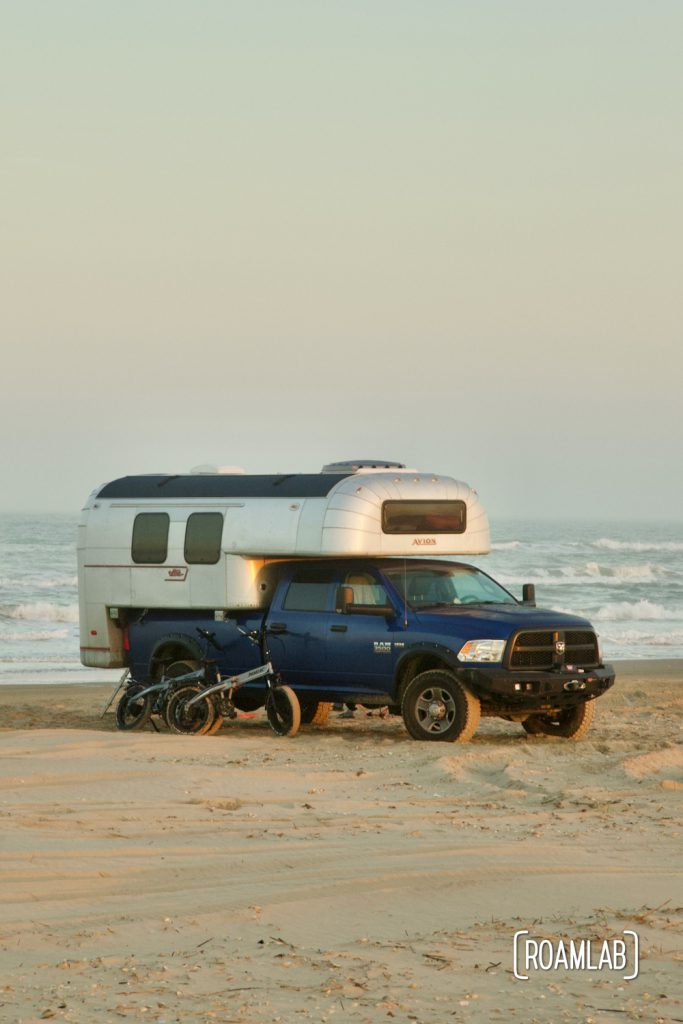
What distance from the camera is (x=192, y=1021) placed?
575cm

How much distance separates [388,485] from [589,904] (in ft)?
26.8

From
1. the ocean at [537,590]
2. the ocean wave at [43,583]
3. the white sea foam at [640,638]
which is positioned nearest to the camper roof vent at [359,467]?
the ocean at [537,590]

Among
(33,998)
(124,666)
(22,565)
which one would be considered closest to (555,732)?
(124,666)

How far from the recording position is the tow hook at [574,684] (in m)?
14.6

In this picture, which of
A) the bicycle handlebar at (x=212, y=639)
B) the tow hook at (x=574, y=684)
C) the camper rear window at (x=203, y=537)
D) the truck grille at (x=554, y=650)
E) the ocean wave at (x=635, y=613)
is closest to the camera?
the truck grille at (x=554, y=650)

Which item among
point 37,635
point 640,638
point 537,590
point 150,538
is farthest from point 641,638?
point 150,538

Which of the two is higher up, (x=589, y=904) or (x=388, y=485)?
(x=388, y=485)

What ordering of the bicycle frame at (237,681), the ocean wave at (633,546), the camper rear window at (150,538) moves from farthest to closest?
the ocean wave at (633,546), the camper rear window at (150,538), the bicycle frame at (237,681)

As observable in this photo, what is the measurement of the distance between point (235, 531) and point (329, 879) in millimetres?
7973

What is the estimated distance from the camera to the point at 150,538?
16.4 meters

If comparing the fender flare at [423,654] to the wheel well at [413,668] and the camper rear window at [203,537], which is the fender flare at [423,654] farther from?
the camper rear window at [203,537]

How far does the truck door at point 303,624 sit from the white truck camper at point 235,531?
34 cm

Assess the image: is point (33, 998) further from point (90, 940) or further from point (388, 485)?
point (388, 485)

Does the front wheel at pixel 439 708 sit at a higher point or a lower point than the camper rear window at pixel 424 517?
lower
